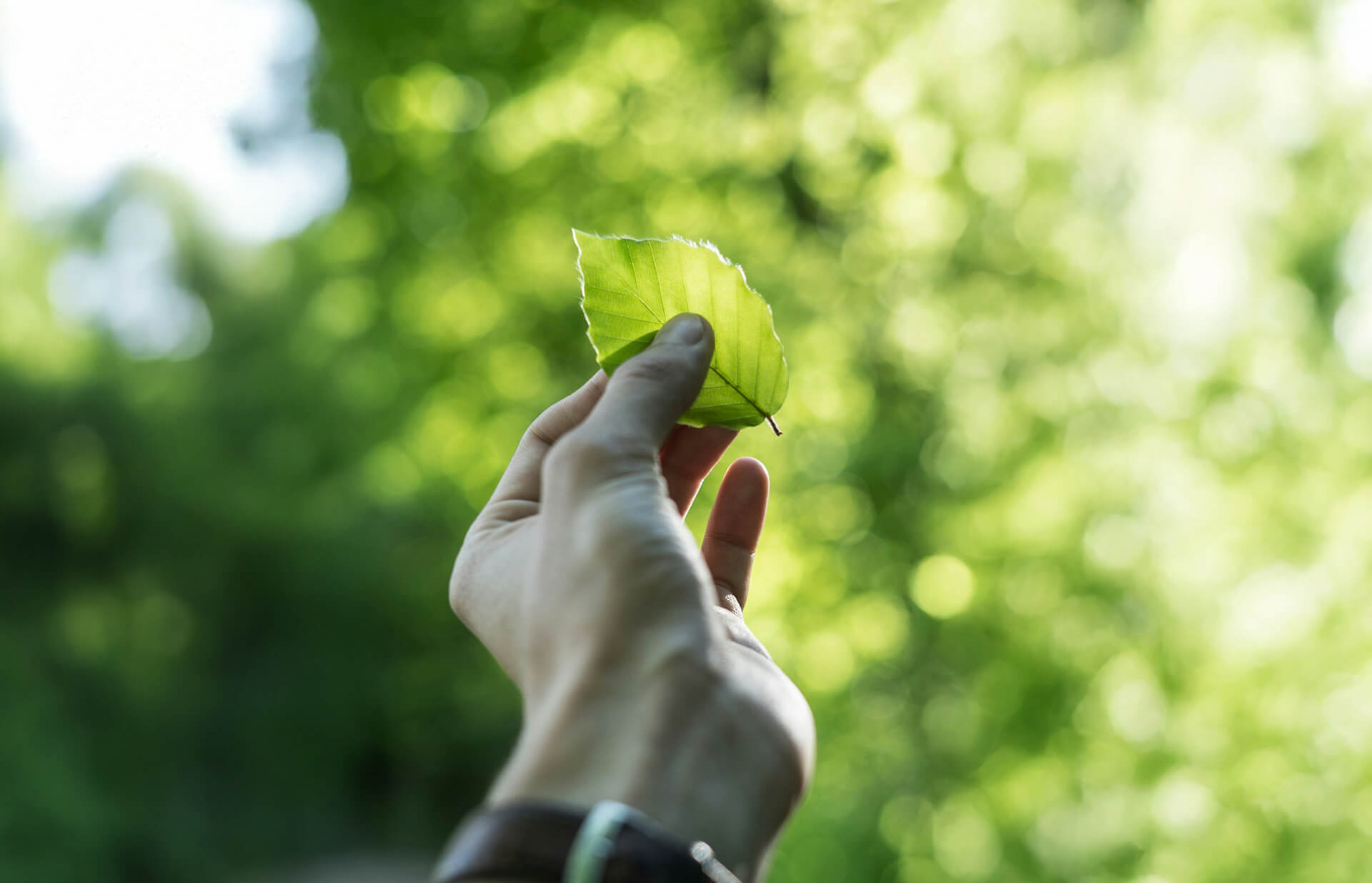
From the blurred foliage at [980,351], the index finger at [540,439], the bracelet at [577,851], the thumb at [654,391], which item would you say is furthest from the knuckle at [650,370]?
the blurred foliage at [980,351]

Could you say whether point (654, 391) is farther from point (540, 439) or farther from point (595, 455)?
point (540, 439)

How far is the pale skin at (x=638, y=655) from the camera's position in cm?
72

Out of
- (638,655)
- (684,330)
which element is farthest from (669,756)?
(684,330)

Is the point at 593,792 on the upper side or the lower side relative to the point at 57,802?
upper

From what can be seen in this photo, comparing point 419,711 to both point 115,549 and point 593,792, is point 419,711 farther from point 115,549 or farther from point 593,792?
point 593,792

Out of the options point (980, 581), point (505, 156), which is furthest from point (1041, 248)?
point (505, 156)

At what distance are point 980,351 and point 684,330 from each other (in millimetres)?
2019

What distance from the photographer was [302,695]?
568cm

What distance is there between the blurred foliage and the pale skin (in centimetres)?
185

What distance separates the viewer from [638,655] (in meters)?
0.77

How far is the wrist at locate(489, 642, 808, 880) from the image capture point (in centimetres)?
70

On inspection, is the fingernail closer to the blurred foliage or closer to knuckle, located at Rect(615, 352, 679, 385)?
knuckle, located at Rect(615, 352, 679, 385)

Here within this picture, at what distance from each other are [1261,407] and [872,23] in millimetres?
1502

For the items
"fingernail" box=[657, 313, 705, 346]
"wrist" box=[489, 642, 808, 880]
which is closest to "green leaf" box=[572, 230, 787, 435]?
"fingernail" box=[657, 313, 705, 346]
